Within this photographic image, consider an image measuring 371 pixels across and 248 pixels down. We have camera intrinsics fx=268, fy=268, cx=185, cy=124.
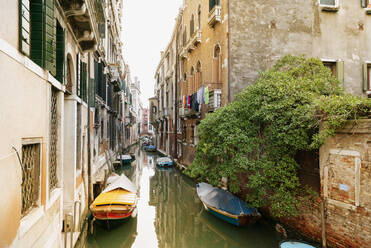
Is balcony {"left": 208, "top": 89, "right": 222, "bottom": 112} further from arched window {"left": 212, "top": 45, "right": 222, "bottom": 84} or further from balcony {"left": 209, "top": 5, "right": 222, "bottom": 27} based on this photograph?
balcony {"left": 209, "top": 5, "right": 222, "bottom": 27}

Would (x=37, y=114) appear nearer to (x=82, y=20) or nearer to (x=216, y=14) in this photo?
(x=82, y=20)

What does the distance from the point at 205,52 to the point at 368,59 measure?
7738 millimetres

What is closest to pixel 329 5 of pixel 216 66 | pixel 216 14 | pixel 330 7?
pixel 330 7

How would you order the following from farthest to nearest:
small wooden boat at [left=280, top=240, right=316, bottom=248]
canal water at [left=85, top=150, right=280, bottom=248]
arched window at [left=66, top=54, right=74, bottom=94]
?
canal water at [left=85, top=150, right=280, bottom=248] → arched window at [left=66, top=54, right=74, bottom=94] → small wooden boat at [left=280, top=240, right=316, bottom=248]

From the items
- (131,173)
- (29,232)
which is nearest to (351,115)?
(29,232)

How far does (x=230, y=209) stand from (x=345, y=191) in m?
3.78

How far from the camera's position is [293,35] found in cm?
1196

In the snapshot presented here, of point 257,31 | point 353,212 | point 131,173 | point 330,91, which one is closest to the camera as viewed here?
point 353,212

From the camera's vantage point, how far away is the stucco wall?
11578 mm

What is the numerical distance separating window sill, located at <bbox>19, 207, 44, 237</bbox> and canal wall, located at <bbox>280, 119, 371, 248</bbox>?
622cm

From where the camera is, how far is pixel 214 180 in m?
8.55

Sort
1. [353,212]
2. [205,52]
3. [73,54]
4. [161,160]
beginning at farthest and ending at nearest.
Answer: [161,160]
[205,52]
[73,54]
[353,212]

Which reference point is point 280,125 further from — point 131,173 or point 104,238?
point 131,173

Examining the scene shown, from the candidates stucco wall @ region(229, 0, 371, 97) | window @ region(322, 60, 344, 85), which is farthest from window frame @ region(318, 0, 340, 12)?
window @ region(322, 60, 344, 85)
